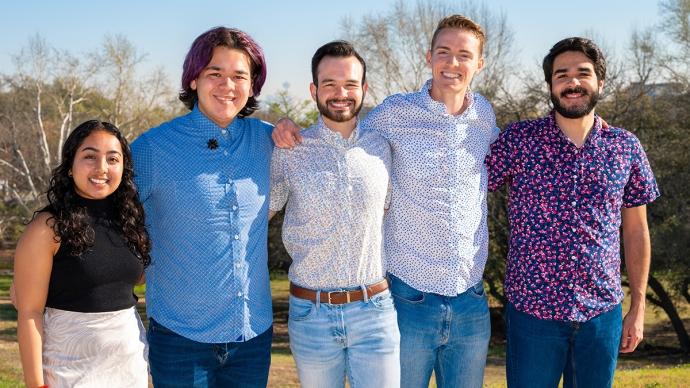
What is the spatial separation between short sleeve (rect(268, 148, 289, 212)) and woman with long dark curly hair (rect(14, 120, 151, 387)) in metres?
0.83

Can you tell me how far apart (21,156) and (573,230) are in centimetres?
3332

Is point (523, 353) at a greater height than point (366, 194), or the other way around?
point (366, 194)

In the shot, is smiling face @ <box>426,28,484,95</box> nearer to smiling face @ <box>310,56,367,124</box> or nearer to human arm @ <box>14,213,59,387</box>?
smiling face @ <box>310,56,367,124</box>

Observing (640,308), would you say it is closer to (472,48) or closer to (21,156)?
(472,48)

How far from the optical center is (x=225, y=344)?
3.92m

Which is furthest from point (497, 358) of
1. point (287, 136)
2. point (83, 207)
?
point (83, 207)

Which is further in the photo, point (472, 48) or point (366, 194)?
point (472, 48)

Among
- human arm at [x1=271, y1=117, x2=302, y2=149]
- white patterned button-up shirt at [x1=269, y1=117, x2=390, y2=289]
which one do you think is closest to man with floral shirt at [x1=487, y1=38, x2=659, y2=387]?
white patterned button-up shirt at [x1=269, y1=117, x2=390, y2=289]

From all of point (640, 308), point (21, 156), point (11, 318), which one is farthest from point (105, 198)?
point (21, 156)

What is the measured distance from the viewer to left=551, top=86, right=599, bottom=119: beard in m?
4.37

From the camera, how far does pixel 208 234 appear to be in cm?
386

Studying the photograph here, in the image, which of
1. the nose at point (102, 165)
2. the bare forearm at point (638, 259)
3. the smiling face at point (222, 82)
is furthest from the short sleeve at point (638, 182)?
the nose at point (102, 165)

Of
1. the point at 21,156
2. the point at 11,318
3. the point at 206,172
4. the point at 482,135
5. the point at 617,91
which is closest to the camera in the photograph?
the point at 206,172

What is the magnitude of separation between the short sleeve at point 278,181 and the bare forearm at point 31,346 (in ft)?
4.61
